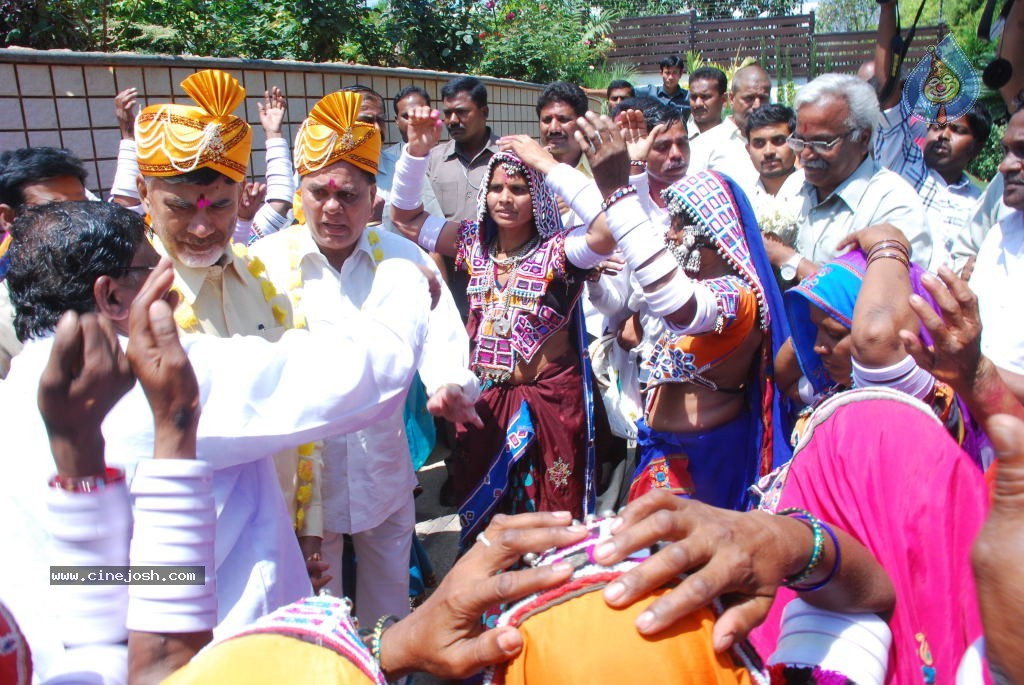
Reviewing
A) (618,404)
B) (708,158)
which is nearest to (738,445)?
(618,404)

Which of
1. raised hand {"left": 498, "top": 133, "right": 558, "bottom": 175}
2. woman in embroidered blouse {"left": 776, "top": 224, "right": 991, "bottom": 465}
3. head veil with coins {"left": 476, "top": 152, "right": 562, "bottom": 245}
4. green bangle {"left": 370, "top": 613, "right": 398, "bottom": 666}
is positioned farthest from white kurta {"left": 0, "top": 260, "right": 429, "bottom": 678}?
head veil with coins {"left": 476, "top": 152, "right": 562, "bottom": 245}

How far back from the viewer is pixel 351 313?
2.62 m

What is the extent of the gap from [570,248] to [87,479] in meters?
2.11

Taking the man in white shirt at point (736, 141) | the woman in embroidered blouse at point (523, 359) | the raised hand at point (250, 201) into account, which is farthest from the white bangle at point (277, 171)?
the man in white shirt at point (736, 141)

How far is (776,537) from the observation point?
1.07m

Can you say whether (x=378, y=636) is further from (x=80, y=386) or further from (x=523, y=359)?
(x=523, y=359)

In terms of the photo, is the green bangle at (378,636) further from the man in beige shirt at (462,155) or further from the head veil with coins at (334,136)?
the man in beige shirt at (462,155)

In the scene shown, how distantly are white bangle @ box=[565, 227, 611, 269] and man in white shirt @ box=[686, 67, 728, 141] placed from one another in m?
3.71

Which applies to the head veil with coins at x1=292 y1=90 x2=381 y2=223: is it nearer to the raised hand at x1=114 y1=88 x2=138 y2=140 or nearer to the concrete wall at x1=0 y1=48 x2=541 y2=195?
the raised hand at x1=114 y1=88 x2=138 y2=140

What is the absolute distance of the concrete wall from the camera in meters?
4.42

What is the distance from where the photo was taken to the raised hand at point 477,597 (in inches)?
37.8

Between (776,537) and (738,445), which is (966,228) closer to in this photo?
(738,445)

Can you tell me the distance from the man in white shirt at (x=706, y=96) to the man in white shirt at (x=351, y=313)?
4257 millimetres

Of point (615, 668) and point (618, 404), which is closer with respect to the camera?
point (615, 668)
